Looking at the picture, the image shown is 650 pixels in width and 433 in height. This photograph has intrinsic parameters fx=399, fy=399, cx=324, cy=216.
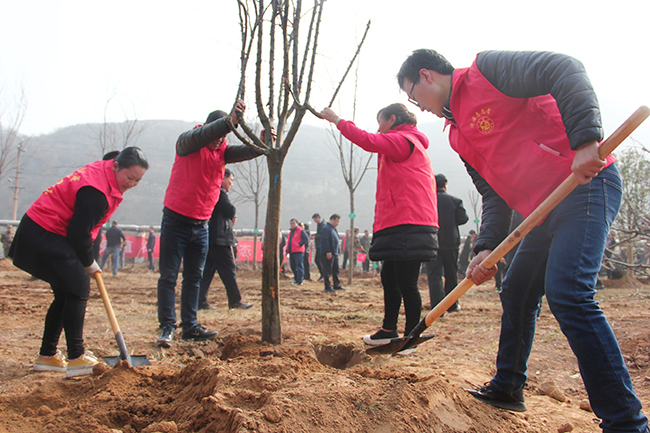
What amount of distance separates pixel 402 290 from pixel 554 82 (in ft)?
6.32

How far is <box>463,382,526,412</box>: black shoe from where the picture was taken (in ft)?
6.27

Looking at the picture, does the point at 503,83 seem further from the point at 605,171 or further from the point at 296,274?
the point at 296,274

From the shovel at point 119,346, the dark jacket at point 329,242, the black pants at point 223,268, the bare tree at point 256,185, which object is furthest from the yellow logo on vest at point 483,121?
the bare tree at point 256,185

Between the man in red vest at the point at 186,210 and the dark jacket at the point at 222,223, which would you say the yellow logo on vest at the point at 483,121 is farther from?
the dark jacket at the point at 222,223

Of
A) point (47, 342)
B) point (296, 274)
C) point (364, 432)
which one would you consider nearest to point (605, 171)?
point (364, 432)

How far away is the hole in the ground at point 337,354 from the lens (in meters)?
3.06

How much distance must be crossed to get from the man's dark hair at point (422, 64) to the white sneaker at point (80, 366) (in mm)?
2591

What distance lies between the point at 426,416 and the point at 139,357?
2.02 metres

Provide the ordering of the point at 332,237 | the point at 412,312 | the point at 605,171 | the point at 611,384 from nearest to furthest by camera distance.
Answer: the point at 611,384 → the point at 605,171 → the point at 412,312 → the point at 332,237

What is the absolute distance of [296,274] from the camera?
35.5 ft

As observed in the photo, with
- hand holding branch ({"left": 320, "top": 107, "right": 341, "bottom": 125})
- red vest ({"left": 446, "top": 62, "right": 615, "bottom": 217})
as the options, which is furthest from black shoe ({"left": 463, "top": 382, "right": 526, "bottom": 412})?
hand holding branch ({"left": 320, "top": 107, "right": 341, "bottom": 125})

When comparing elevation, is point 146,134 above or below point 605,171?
above

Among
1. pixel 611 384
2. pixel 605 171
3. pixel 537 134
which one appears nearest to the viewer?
pixel 611 384

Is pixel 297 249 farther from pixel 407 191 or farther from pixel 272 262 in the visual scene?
pixel 407 191
